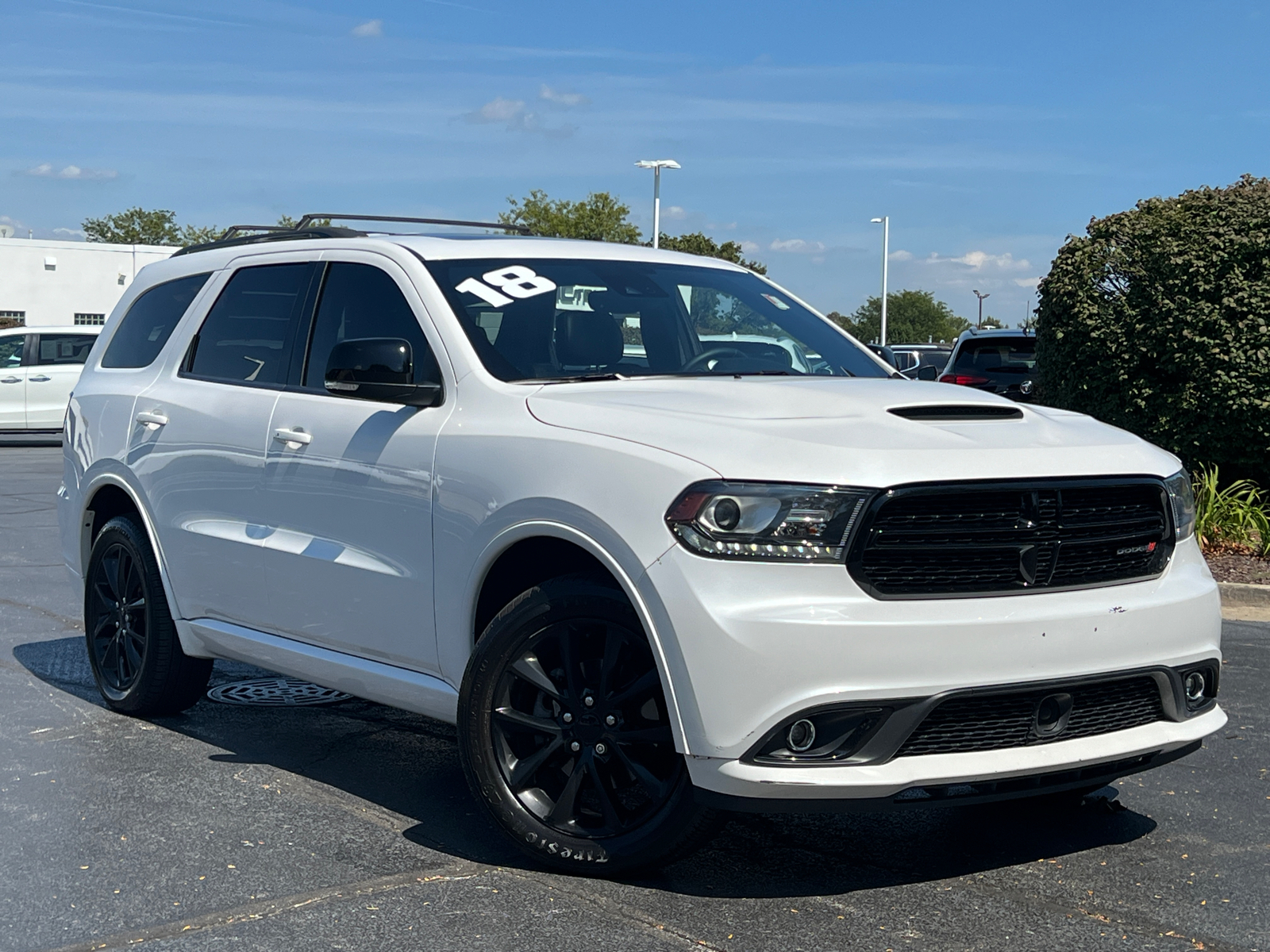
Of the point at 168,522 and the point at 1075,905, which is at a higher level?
the point at 168,522

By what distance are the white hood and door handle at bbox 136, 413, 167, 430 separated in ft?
7.01

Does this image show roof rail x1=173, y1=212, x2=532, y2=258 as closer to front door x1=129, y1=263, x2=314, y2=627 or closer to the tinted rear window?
front door x1=129, y1=263, x2=314, y2=627

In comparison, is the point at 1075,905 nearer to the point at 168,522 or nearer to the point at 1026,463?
the point at 1026,463

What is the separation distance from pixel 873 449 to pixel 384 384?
5.72ft

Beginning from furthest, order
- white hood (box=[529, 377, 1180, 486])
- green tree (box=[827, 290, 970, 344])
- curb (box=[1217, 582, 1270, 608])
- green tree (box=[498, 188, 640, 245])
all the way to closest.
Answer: green tree (box=[827, 290, 970, 344]) < green tree (box=[498, 188, 640, 245]) < curb (box=[1217, 582, 1270, 608]) < white hood (box=[529, 377, 1180, 486])

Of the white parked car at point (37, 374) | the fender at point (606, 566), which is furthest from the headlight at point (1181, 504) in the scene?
the white parked car at point (37, 374)

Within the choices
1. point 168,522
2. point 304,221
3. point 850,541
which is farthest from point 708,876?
point 304,221

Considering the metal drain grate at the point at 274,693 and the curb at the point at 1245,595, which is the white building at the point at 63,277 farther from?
the metal drain grate at the point at 274,693

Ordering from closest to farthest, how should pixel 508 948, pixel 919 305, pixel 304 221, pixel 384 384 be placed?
pixel 508 948 < pixel 384 384 < pixel 304 221 < pixel 919 305

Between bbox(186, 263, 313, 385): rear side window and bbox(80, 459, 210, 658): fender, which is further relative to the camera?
bbox(80, 459, 210, 658): fender

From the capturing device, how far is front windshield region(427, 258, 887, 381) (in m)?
5.02

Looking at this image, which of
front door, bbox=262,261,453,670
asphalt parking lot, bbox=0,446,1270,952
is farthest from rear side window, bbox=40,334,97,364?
front door, bbox=262,261,453,670

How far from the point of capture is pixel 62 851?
459 centimetres

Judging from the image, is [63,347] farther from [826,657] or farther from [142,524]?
[826,657]
